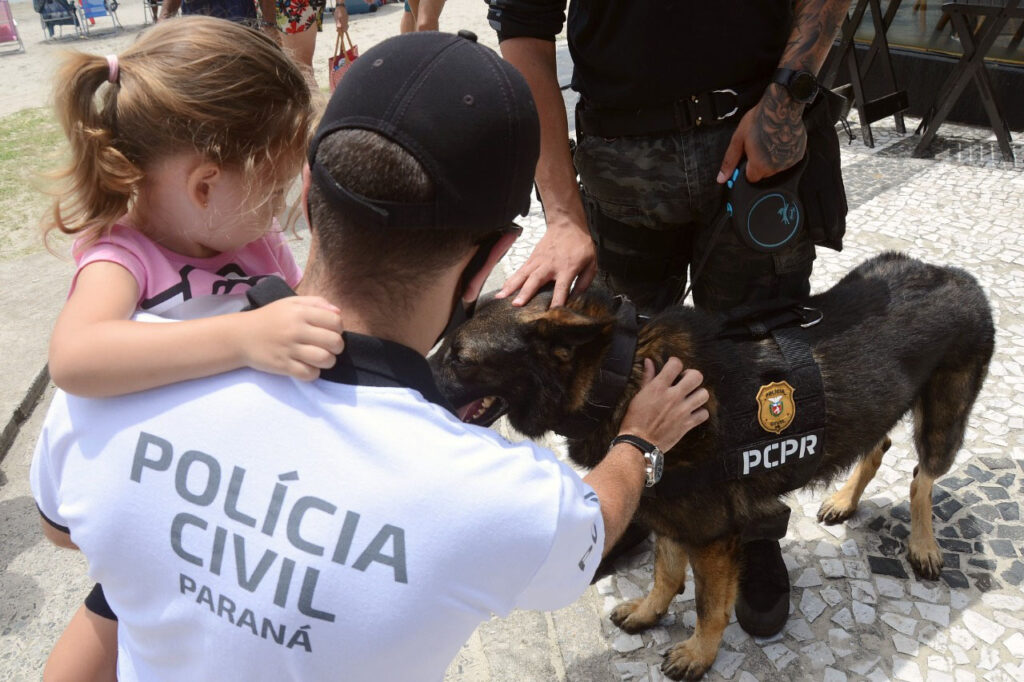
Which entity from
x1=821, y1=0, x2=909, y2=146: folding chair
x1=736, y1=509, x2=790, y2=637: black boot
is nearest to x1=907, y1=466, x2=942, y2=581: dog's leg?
x1=736, y1=509, x2=790, y2=637: black boot

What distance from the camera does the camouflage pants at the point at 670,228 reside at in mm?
2457

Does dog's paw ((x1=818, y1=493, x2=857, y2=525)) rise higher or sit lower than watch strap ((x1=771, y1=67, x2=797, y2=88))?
lower

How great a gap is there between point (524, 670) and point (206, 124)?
204 cm

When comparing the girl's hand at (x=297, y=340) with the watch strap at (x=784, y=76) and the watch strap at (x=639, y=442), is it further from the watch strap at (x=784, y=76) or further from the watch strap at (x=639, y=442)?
the watch strap at (x=784, y=76)

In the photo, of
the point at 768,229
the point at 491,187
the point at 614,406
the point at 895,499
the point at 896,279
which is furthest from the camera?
the point at 895,499

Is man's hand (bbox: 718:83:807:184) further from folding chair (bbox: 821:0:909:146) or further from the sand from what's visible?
the sand

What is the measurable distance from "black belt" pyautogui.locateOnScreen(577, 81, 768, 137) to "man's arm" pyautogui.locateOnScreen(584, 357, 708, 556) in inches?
31.9

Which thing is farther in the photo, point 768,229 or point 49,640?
point 49,640

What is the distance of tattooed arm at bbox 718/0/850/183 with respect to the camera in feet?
7.27

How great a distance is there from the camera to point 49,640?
8.96 ft

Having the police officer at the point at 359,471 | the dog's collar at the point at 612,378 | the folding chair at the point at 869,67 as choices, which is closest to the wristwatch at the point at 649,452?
the dog's collar at the point at 612,378

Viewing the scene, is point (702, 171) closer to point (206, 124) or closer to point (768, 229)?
point (768, 229)

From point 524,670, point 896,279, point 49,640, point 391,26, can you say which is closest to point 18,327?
point 49,640

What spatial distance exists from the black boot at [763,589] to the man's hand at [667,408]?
804 mm
